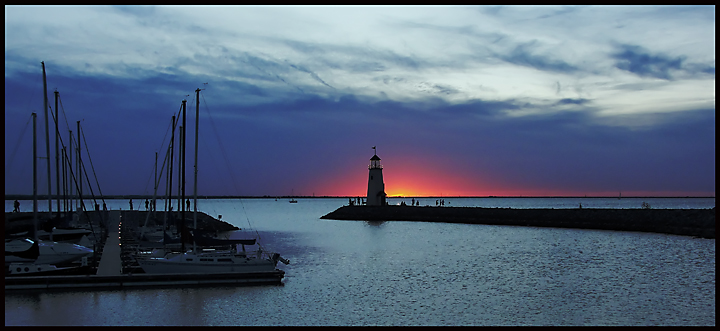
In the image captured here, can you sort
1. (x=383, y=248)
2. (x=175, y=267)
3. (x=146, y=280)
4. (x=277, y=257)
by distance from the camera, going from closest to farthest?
(x=146, y=280), (x=175, y=267), (x=277, y=257), (x=383, y=248)

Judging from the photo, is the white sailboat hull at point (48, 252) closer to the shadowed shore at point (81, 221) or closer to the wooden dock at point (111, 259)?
the wooden dock at point (111, 259)

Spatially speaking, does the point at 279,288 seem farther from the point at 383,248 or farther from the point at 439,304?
the point at 383,248

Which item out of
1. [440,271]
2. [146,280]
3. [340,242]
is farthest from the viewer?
[340,242]

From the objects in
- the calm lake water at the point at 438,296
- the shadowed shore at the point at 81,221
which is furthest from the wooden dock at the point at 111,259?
the shadowed shore at the point at 81,221

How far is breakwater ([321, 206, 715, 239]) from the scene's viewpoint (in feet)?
185

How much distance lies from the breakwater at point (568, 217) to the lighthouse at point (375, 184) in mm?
1716

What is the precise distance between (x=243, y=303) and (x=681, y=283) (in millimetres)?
20491

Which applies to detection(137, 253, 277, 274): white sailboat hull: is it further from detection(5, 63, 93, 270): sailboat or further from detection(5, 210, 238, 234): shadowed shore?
detection(5, 210, 238, 234): shadowed shore

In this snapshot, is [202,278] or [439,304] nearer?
[439,304]

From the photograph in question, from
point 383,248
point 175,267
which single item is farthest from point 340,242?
point 175,267

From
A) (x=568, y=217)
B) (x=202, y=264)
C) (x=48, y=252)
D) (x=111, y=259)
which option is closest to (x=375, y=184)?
(x=568, y=217)

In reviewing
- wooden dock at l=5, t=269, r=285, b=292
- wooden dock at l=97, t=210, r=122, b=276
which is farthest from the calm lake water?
wooden dock at l=97, t=210, r=122, b=276

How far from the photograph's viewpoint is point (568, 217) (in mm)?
71000

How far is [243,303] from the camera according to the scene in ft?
75.5
